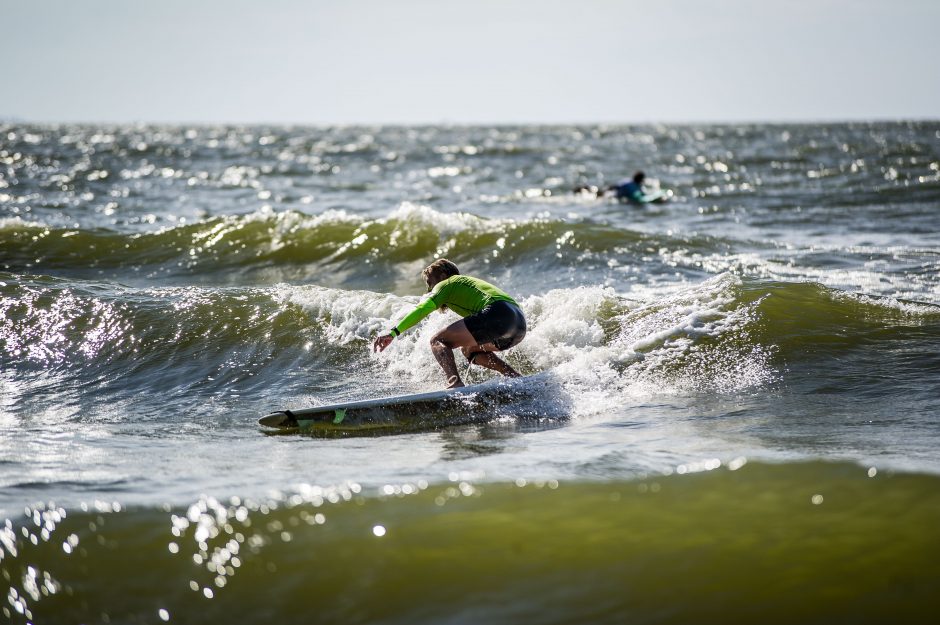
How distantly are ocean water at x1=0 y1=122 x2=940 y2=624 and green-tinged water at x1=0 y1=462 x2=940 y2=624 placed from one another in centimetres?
1

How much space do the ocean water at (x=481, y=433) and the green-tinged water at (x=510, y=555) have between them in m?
0.01

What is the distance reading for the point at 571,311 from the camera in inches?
384

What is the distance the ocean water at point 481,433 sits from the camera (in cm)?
404

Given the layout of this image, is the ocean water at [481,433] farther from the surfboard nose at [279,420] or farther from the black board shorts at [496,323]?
the black board shorts at [496,323]

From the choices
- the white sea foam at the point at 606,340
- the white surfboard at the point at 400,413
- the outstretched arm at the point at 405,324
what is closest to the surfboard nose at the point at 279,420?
the white surfboard at the point at 400,413

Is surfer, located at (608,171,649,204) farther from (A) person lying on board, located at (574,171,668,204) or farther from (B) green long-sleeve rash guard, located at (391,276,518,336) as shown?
(B) green long-sleeve rash guard, located at (391,276,518,336)

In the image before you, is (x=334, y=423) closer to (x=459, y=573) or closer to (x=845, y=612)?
(x=459, y=573)

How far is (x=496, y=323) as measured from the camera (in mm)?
7863

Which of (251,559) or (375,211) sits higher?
(375,211)

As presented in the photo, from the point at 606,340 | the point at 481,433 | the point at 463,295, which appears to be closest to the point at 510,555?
the point at 481,433

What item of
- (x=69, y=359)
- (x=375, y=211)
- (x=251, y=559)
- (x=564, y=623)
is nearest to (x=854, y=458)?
(x=564, y=623)

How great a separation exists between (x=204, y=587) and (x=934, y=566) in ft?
11.2

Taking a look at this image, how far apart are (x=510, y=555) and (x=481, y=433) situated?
2426 millimetres

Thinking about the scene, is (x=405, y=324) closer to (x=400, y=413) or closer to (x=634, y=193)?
(x=400, y=413)
